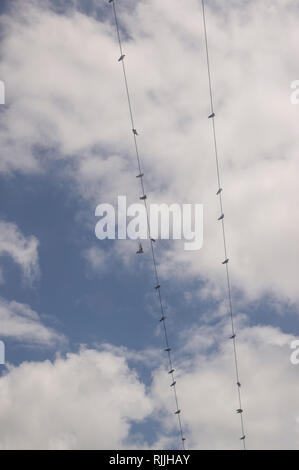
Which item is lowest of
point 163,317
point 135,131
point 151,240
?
point 163,317

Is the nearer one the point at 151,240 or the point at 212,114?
the point at 212,114
